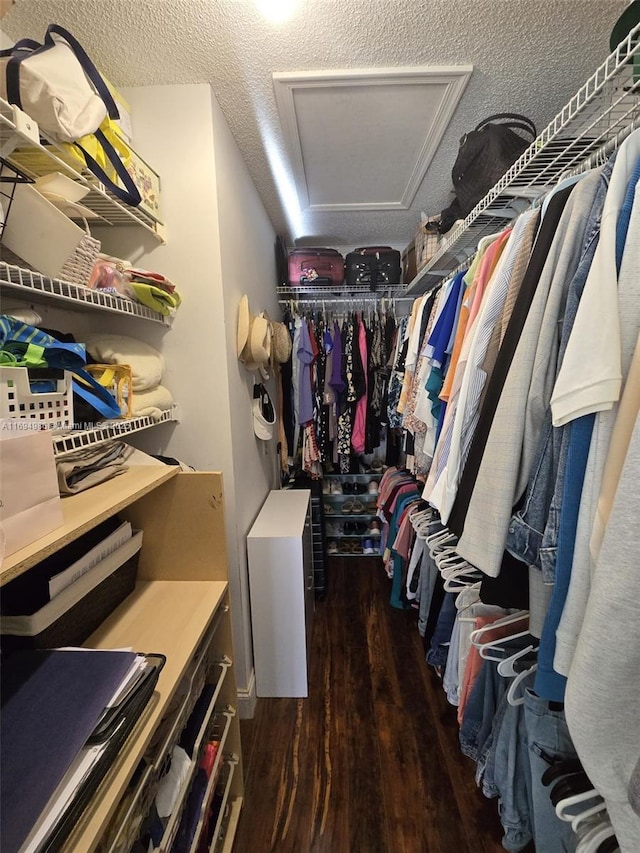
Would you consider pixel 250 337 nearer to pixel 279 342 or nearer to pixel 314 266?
pixel 279 342

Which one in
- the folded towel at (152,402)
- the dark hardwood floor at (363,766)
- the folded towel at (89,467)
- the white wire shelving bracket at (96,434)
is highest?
the folded towel at (152,402)

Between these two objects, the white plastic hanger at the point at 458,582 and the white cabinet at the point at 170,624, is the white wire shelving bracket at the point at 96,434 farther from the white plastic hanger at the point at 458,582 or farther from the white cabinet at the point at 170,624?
the white plastic hanger at the point at 458,582

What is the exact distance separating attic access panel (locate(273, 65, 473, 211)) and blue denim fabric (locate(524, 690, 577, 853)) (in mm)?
1966

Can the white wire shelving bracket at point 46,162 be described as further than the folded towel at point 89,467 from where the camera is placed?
No

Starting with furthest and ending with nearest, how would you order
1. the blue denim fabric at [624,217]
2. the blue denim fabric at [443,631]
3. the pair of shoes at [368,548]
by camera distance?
the pair of shoes at [368,548] < the blue denim fabric at [443,631] < the blue denim fabric at [624,217]

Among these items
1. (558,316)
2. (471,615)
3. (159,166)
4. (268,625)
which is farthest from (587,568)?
(159,166)

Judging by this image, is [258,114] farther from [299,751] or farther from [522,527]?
[299,751]

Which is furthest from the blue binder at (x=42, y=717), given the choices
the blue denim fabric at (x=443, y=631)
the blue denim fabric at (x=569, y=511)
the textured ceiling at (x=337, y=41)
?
the textured ceiling at (x=337, y=41)

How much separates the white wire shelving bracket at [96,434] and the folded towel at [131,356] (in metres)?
0.13

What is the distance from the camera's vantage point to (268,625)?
1.63m

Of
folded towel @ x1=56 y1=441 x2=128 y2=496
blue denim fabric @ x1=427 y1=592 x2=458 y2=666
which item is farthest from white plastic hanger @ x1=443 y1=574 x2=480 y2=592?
folded towel @ x1=56 y1=441 x2=128 y2=496

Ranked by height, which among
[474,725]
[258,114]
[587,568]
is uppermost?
[258,114]

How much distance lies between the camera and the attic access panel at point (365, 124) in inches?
48.8

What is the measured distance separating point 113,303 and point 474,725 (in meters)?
1.77
